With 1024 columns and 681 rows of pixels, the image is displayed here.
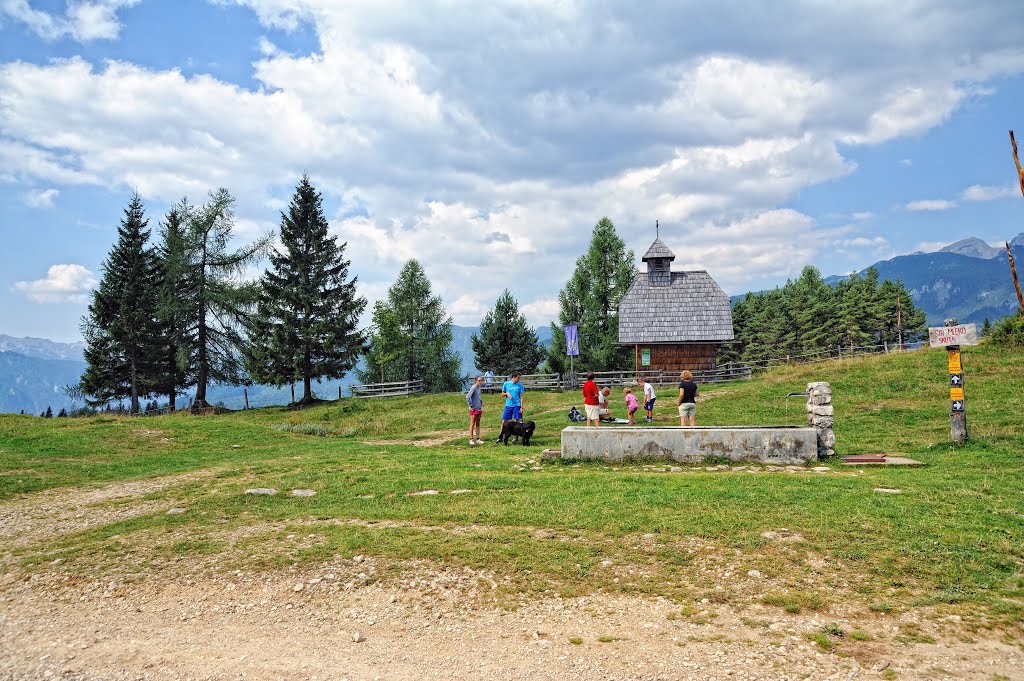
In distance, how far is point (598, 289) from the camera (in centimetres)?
Result: 5584

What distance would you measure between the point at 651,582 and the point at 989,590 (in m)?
3.41

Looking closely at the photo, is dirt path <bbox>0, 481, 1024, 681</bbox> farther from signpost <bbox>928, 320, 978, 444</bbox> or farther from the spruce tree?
the spruce tree

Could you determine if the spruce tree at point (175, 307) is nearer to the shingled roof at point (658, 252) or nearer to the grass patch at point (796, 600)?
the shingled roof at point (658, 252)

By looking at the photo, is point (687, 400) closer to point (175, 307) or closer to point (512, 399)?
point (512, 399)

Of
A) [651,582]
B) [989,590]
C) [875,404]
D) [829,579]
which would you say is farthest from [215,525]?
[875,404]

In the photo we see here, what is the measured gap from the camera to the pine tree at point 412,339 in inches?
2213

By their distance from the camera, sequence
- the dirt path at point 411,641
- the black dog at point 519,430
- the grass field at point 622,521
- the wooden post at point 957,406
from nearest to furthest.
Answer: the dirt path at point 411,641 → the grass field at point 622,521 → the wooden post at point 957,406 → the black dog at point 519,430

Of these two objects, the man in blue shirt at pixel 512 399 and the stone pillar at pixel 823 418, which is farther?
the man in blue shirt at pixel 512 399

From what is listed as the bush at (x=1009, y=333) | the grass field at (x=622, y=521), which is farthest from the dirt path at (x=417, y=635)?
the bush at (x=1009, y=333)

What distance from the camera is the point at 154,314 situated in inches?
1609

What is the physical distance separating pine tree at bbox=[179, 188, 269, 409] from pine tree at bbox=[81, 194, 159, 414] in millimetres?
3177

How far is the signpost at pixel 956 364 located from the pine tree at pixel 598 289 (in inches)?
1564

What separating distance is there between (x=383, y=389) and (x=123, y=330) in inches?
690

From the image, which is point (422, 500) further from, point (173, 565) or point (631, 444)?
point (631, 444)
